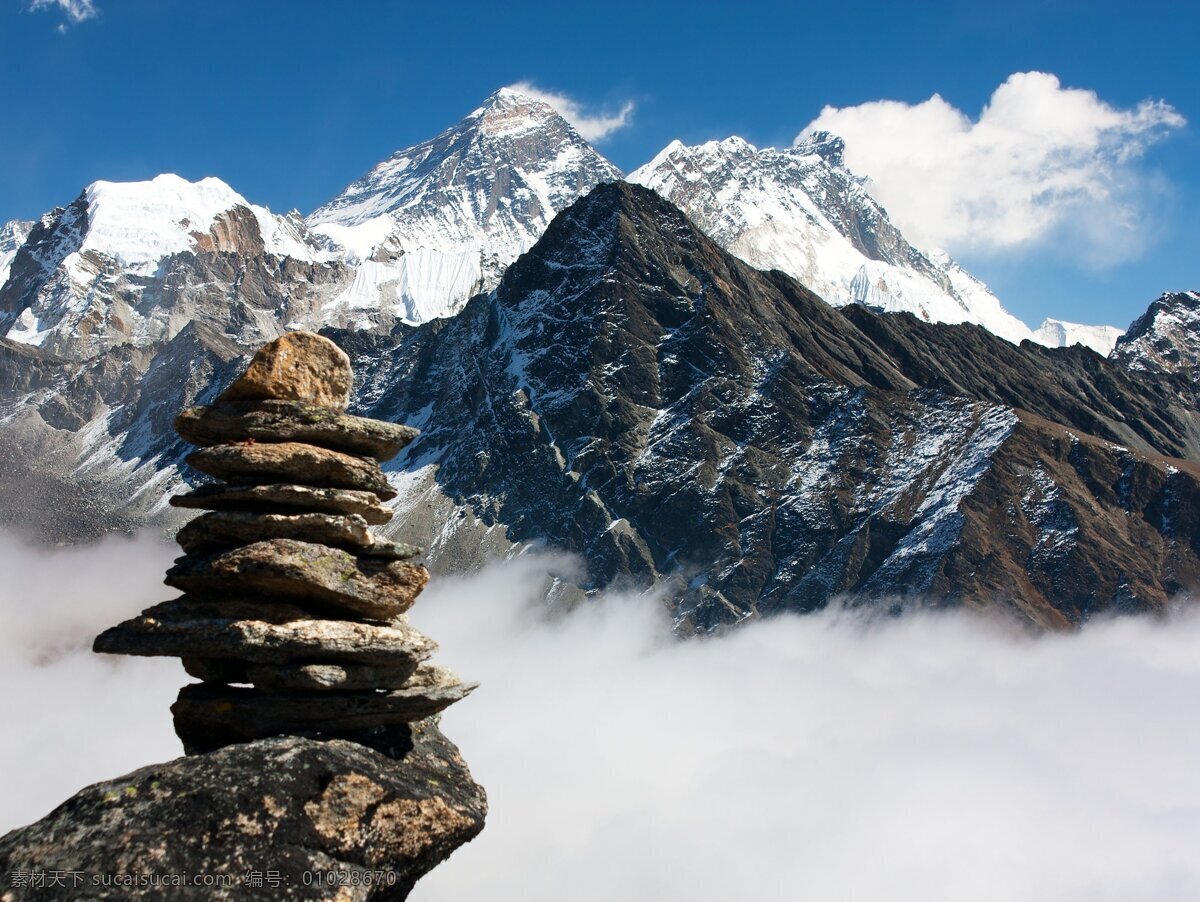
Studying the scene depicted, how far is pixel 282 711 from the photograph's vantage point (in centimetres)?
2514

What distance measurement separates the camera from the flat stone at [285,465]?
26734 mm

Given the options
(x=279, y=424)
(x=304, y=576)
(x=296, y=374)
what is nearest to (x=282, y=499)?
(x=279, y=424)

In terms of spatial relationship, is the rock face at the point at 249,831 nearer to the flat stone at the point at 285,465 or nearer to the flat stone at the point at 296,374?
the flat stone at the point at 285,465

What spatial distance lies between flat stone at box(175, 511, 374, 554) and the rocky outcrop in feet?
0.14

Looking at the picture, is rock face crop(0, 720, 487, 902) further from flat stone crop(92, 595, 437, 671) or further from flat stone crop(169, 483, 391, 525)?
flat stone crop(169, 483, 391, 525)

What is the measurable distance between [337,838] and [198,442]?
438 inches

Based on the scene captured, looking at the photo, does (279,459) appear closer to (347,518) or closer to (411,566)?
(347,518)

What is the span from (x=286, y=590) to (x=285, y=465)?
2890mm

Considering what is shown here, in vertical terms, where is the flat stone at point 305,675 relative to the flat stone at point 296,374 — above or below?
below

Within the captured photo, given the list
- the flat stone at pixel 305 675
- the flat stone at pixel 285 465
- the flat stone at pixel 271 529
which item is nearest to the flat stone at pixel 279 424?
the flat stone at pixel 285 465

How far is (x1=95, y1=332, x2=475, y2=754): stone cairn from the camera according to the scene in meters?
25.3

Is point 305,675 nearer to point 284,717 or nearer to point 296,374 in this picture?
point 284,717

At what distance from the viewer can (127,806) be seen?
21062 mm

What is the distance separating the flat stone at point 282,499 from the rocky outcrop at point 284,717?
0.15 ft
